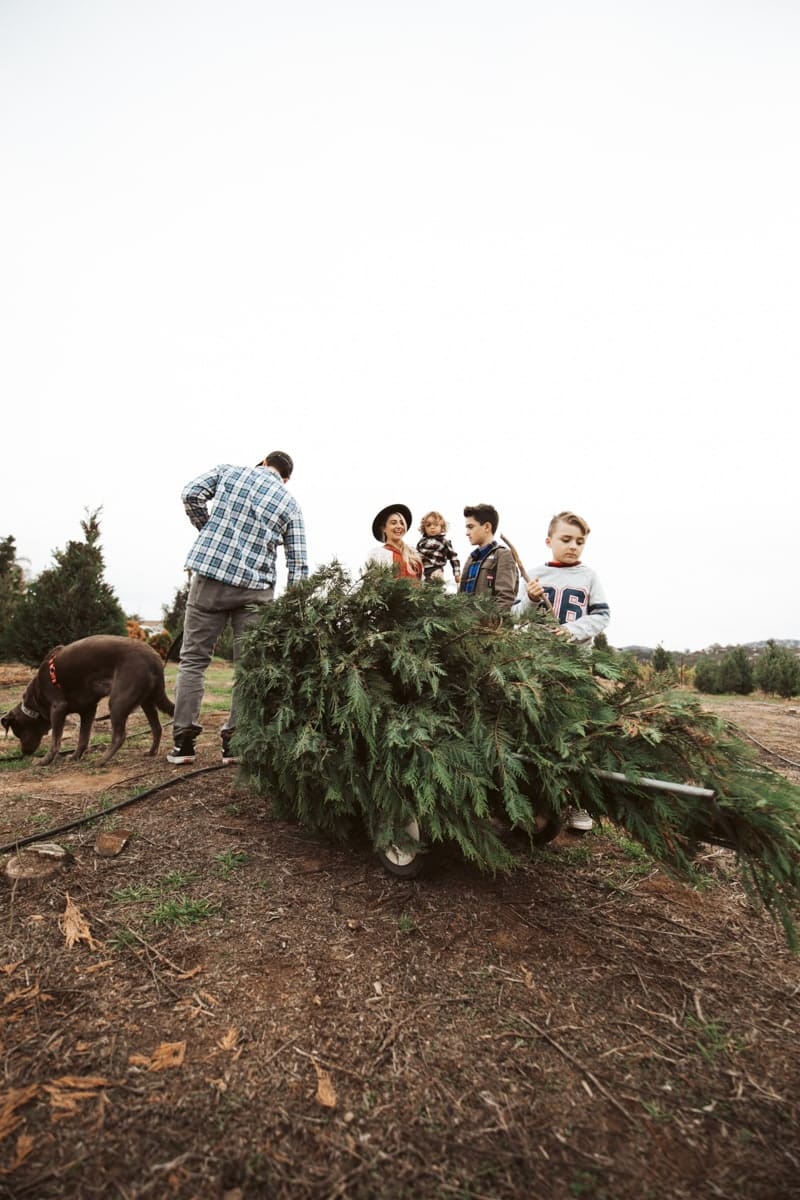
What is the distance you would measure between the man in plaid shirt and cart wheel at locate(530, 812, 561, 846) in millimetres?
2642

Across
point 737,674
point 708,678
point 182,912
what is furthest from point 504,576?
point 708,678

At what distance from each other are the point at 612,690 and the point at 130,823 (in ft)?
9.40

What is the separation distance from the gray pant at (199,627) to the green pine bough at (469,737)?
1736mm

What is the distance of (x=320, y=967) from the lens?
2.02m

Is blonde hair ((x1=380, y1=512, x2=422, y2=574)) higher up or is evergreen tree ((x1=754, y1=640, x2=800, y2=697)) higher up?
blonde hair ((x1=380, y1=512, x2=422, y2=574))

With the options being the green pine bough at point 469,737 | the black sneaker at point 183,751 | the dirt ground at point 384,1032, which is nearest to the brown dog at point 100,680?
the black sneaker at point 183,751

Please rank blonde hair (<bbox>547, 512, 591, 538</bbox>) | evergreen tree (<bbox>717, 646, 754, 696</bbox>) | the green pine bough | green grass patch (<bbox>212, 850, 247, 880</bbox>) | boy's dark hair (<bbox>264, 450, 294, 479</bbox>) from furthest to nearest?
evergreen tree (<bbox>717, 646, 754, 696</bbox>)
boy's dark hair (<bbox>264, 450, 294, 479</bbox>)
blonde hair (<bbox>547, 512, 591, 538</bbox>)
green grass patch (<bbox>212, 850, 247, 880</bbox>)
the green pine bough

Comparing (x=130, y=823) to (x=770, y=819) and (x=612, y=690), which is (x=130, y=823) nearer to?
(x=612, y=690)

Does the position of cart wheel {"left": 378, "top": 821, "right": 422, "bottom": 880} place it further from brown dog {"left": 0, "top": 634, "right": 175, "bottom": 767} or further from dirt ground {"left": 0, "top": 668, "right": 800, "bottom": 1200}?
brown dog {"left": 0, "top": 634, "right": 175, "bottom": 767}

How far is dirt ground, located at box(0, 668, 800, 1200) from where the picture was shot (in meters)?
1.29

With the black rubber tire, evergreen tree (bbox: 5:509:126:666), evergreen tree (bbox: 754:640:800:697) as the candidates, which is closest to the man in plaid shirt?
the black rubber tire

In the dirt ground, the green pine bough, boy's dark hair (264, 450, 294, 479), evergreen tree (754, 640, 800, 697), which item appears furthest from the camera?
evergreen tree (754, 640, 800, 697)

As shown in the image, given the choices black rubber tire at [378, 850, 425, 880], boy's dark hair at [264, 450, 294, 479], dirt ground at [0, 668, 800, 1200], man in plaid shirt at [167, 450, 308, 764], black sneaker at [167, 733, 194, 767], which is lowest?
dirt ground at [0, 668, 800, 1200]

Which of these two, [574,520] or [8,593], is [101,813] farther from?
[8,593]
